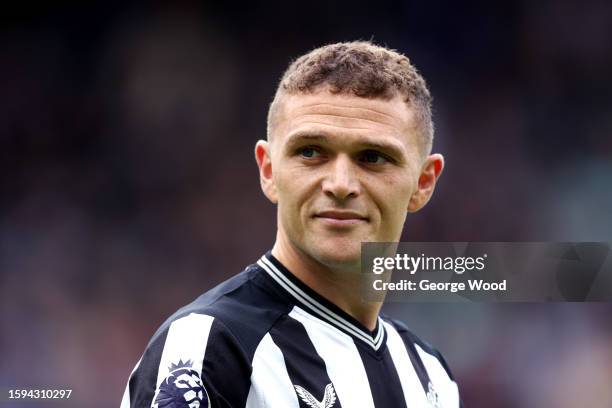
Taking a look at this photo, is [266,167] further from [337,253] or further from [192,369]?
[192,369]

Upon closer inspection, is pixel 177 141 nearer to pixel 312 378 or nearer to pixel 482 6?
pixel 482 6

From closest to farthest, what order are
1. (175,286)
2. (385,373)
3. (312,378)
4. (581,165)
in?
(312,378), (385,373), (175,286), (581,165)

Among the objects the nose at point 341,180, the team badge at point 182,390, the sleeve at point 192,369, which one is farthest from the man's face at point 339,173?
the team badge at point 182,390

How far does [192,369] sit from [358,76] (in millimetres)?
854

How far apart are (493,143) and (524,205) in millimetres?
595

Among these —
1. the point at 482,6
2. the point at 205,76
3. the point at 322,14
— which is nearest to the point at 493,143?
the point at 482,6

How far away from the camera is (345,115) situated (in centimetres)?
203

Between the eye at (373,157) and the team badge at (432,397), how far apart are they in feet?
2.55

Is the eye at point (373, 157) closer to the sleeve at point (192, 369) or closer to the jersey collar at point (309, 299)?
the jersey collar at point (309, 299)

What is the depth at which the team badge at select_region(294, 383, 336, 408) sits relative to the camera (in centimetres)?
186

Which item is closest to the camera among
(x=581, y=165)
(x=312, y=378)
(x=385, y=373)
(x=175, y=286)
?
(x=312, y=378)

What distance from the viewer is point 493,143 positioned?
6.86 metres

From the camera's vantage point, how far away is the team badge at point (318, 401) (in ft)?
6.11

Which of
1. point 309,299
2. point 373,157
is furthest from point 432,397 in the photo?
point 373,157
